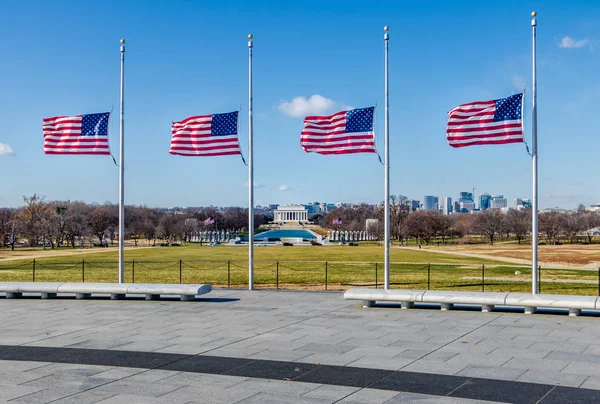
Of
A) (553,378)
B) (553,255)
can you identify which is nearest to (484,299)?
(553,378)

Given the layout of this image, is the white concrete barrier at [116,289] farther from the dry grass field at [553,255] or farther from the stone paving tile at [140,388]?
the dry grass field at [553,255]

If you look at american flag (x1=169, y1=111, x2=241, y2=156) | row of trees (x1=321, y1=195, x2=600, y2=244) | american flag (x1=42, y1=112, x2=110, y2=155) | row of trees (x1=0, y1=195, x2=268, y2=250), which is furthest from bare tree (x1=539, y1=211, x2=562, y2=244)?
american flag (x1=42, y1=112, x2=110, y2=155)

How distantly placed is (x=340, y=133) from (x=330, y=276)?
1940 centimetres

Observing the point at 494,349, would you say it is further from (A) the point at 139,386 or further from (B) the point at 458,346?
(A) the point at 139,386

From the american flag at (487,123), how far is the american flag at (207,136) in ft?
26.3

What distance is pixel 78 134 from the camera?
78.9 feet

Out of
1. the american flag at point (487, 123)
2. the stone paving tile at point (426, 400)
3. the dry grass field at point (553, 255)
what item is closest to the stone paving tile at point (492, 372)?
the stone paving tile at point (426, 400)

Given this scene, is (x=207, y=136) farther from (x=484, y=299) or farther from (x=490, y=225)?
(x=490, y=225)

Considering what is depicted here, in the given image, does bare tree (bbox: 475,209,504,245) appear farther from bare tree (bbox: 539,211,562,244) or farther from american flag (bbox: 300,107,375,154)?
american flag (bbox: 300,107,375,154)

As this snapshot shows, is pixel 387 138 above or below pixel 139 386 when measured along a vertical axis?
above

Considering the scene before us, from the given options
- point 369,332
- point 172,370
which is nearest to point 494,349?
point 369,332

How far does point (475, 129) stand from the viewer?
20859 millimetres

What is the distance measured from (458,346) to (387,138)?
1064 cm

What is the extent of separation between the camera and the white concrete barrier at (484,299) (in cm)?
1758
